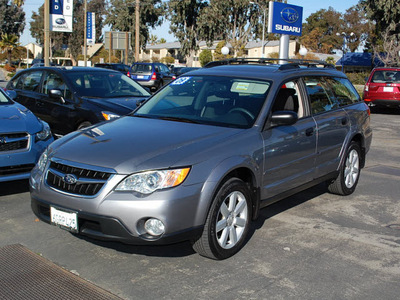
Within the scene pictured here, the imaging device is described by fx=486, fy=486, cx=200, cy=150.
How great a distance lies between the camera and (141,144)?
4.16 metres

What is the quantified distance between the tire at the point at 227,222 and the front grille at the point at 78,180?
919 millimetres

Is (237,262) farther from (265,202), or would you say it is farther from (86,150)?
(86,150)

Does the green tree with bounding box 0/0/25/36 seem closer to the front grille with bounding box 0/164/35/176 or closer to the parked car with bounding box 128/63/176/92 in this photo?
the parked car with bounding box 128/63/176/92

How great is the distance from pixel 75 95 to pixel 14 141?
116 inches

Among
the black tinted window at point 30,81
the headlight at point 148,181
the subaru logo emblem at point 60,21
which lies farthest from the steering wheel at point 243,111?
the subaru logo emblem at point 60,21

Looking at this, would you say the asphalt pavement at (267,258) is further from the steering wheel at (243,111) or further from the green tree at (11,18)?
the green tree at (11,18)

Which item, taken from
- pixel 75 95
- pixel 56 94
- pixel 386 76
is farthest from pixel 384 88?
pixel 56 94

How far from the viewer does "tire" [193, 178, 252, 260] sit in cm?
399

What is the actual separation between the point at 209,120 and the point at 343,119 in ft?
7.08

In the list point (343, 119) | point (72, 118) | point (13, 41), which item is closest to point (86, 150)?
point (343, 119)

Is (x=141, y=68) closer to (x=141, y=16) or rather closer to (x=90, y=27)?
(x=90, y=27)

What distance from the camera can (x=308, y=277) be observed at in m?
3.96

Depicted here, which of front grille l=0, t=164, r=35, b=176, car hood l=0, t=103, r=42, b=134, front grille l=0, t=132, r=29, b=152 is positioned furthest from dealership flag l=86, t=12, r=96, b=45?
front grille l=0, t=164, r=35, b=176

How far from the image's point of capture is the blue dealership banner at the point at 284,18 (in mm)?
23219
